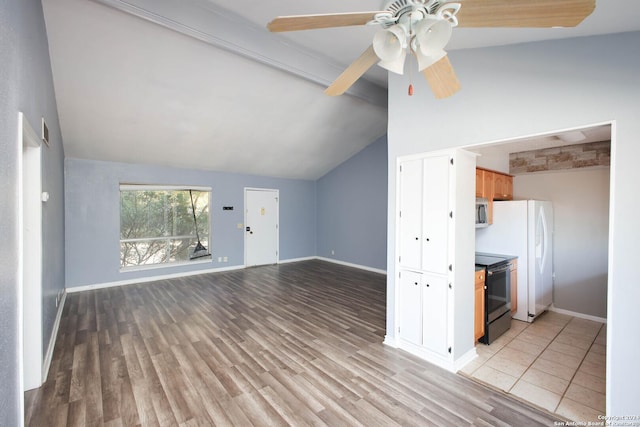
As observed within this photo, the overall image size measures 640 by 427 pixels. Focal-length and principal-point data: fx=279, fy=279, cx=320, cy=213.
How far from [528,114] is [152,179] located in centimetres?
610

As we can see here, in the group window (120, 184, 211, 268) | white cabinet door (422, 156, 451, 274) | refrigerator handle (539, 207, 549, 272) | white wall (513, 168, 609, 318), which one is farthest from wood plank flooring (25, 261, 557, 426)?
white wall (513, 168, 609, 318)

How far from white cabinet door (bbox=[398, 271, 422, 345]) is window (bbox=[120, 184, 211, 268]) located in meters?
4.97

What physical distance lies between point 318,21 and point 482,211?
3.29 meters

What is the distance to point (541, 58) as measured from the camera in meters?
2.12

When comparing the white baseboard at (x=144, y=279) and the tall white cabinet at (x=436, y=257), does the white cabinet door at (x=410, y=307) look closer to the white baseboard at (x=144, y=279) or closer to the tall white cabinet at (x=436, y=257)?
the tall white cabinet at (x=436, y=257)

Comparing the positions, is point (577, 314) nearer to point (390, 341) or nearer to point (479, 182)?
point (479, 182)

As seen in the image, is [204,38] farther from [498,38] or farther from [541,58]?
[541,58]

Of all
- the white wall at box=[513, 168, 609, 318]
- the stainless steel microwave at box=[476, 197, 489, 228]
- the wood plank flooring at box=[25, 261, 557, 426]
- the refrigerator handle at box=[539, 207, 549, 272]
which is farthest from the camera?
the refrigerator handle at box=[539, 207, 549, 272]

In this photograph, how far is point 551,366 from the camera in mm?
2678

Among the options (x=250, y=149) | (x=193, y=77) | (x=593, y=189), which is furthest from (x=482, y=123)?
(x=250, y=149)

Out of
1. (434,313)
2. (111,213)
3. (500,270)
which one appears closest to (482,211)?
(500,270)

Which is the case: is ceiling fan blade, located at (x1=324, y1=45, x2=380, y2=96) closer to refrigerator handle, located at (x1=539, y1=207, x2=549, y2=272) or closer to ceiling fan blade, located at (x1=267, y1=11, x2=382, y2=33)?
ceiling fan blade, located at (x1=267, y1=11, x2=382, y2=33)

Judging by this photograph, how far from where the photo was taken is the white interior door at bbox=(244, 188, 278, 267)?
7.05 metres

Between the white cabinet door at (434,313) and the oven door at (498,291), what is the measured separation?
806 mm
